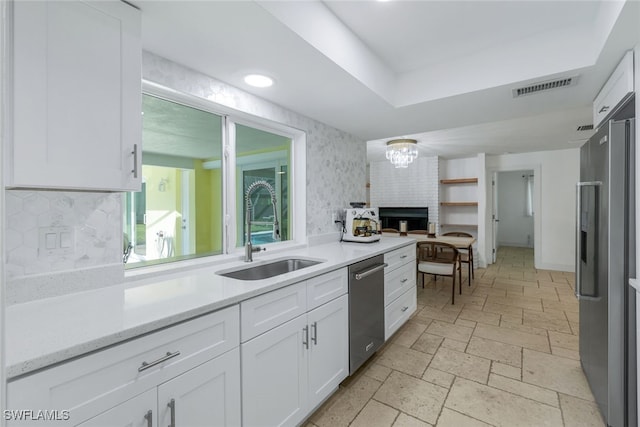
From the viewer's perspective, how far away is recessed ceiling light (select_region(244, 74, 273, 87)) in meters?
1.87

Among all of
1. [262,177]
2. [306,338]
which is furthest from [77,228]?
[262,177]

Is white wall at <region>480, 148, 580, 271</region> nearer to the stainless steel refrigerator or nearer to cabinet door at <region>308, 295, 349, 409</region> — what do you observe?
the stainless steel refrigerator

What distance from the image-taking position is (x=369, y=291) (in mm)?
2217

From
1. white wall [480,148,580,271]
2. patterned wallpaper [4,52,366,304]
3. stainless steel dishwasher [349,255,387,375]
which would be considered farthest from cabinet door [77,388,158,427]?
white wall [480,148,580,271]

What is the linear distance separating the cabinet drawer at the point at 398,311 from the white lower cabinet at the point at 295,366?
658 millimetres

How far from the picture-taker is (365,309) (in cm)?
218

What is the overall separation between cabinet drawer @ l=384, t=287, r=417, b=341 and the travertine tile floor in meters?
0.16

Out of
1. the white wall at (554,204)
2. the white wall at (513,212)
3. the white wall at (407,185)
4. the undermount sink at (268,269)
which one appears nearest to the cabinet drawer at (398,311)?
the undermount sink at (268,269)

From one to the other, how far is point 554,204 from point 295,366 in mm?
6247

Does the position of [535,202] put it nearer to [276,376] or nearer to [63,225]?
[276,376]

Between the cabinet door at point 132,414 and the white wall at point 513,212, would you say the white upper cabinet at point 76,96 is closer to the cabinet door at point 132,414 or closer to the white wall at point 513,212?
the cabinet door at point 132,414

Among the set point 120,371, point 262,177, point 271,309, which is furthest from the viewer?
point 262,177

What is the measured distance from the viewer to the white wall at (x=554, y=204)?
540 cm

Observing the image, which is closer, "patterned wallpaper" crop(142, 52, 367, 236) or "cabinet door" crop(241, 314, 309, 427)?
"cabinet door" crop(241, 314, 309, 427)
